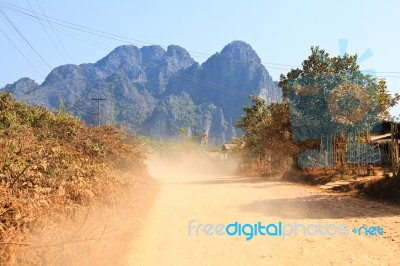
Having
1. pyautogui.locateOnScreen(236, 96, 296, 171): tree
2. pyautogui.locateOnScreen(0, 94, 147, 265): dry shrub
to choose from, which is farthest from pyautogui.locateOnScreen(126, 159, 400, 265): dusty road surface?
pyautogui.locateOnScreen(236, 96, 296, 171): tree

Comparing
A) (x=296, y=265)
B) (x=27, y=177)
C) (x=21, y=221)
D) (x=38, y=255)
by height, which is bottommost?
(x=296, y=265)

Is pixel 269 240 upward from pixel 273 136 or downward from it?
downward

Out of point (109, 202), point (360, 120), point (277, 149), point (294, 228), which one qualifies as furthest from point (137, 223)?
point (277, 149)

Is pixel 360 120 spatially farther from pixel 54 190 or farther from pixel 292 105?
pixel 54 190

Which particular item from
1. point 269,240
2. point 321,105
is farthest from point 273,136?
point 269,240

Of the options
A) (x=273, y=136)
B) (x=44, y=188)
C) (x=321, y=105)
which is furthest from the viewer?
(x=273, y=136)

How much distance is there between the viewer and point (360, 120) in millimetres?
24812

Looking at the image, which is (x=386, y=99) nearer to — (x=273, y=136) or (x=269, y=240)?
(x=273, y=136)

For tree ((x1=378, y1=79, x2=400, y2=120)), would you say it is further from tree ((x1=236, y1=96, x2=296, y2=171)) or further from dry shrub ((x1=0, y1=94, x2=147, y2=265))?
dry shrub ((x1=0, y1=94, x2=147, y2=265))

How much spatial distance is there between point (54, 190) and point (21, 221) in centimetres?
191

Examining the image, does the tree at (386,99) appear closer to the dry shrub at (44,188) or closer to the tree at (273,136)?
the tree at (273,136)

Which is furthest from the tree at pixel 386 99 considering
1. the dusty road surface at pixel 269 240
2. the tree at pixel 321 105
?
the dusty road surface at pixel 269 240

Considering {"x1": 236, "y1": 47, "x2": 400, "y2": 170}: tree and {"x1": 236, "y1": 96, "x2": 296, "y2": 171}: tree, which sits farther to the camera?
{"x1": 236, "y1": 96, "x2": 296, "y2": 171}: tree

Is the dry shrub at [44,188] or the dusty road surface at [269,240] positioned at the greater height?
the dry shrub at [44,188]
